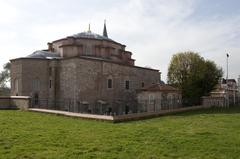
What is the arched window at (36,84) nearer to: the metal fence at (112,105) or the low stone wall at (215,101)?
the metal fence at (112,105)

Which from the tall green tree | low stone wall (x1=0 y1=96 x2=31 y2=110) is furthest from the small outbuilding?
low stone wall (x1=0 y1=96 x2=31 y2=110)

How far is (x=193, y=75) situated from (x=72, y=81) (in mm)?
14014

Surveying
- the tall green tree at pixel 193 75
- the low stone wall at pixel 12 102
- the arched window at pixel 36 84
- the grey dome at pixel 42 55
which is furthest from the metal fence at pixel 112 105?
the grey dome at pixel 42 55

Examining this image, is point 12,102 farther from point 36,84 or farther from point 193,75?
point 193,75

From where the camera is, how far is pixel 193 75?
109ft

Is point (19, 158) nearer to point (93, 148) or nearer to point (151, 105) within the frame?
point (93, 148)

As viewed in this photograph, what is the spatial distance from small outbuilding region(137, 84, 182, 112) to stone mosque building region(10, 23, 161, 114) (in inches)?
77.6

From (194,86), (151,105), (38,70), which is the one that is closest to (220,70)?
(194,86)

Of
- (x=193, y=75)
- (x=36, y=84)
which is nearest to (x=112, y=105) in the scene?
(x=36, y=84)

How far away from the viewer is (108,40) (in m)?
34.2

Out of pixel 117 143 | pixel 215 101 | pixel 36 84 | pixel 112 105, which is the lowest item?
pixel 117 143

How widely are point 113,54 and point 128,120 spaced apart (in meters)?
19.1

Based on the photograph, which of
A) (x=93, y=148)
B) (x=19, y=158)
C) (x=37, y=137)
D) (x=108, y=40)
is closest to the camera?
(x=19, y=158)

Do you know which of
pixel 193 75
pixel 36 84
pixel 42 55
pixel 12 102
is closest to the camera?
pixel 12 102
